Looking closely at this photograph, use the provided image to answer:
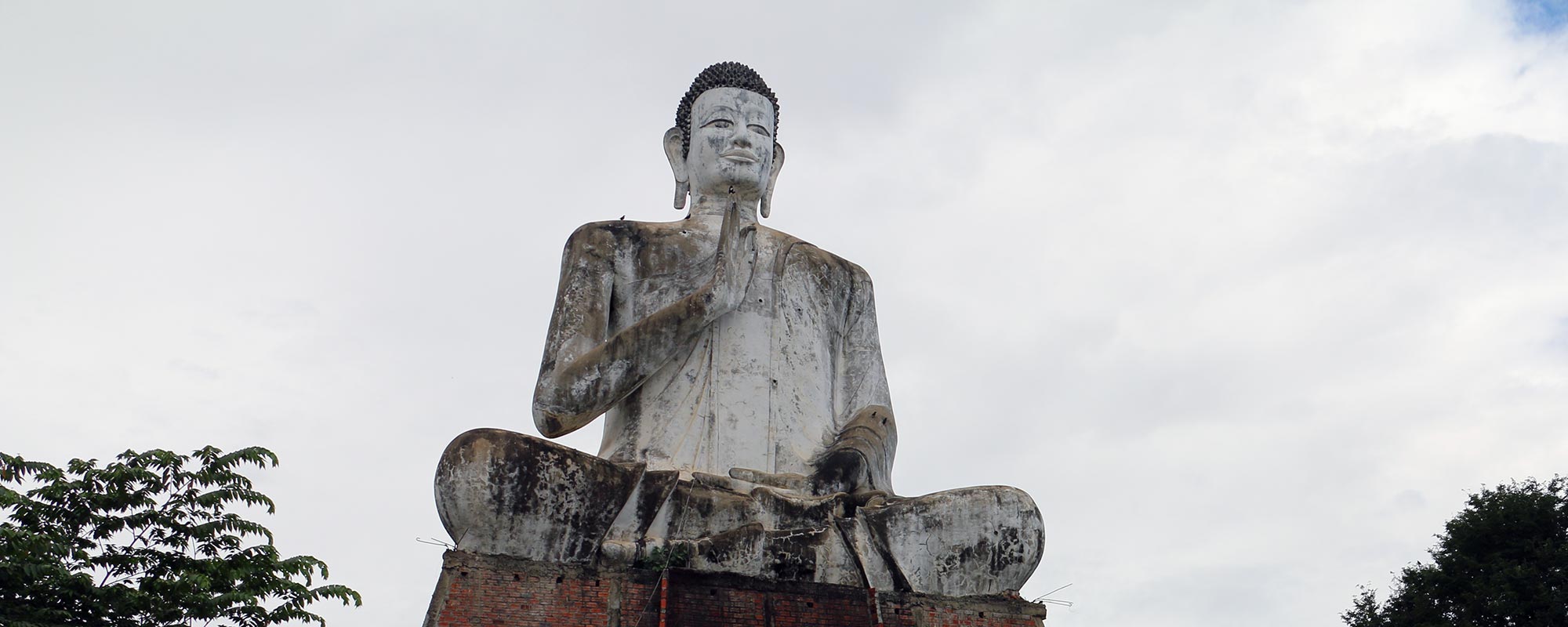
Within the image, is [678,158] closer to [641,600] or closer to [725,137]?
[725,137]

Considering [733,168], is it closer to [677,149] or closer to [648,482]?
[677,149]

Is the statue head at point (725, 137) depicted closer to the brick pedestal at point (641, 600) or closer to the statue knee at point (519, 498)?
the statue knee at point (519, 498)

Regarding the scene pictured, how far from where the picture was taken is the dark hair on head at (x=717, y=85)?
11125mm

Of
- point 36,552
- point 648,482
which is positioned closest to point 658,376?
point 648,482

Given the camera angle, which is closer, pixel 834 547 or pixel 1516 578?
pixel 834 547

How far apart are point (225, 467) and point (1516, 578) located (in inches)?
563

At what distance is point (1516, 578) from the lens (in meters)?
18.2

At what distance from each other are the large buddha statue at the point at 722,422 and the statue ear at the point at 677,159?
0.02 meters

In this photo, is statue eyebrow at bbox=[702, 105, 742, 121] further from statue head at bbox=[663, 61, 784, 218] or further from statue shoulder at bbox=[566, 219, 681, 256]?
statue shoulder at bbox=[566, 219, 681, 256]

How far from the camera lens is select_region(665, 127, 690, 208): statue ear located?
11.2 m

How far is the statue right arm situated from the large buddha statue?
0.01 m

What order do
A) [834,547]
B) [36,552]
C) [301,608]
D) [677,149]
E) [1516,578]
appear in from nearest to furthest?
[834,547], [36,552], [301,608], [677,149], [1516,578]

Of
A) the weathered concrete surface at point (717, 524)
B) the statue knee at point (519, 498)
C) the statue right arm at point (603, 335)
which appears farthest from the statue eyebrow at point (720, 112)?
the statue knee at point (519, 498)

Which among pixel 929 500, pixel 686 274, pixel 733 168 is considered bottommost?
pixel 929 500
